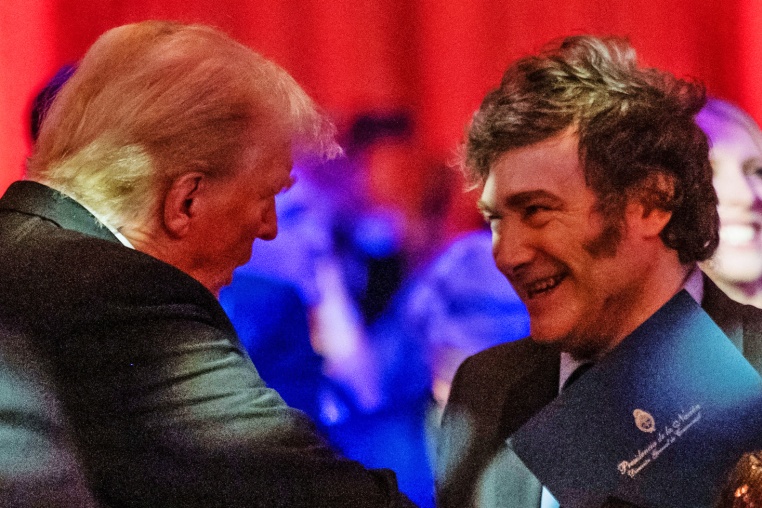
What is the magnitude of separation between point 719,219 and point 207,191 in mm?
813

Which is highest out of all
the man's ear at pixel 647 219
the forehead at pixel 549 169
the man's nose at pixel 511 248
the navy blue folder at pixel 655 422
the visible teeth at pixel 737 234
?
the forehead at pixel 549 169

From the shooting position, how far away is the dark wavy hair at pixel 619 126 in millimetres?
A: 1294

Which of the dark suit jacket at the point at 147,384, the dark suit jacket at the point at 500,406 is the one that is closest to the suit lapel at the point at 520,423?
the dark suit jacket at the point at 500,406

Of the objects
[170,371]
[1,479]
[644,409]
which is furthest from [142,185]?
[644,409]

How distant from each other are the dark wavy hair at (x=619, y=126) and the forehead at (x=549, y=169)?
12mm

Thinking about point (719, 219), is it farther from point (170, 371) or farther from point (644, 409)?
point (170, 371)

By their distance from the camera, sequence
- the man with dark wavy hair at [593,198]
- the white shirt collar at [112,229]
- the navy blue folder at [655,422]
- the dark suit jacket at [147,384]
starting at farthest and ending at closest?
the man with dark wavy hair at [593,198] < the navy blue folder at [655,422] < the white shirt collar at [112,229] < the dark suit jacket at [147,384]

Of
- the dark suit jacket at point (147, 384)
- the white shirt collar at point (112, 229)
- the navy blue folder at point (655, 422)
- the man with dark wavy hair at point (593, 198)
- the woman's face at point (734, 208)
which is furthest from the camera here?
the woman's face at point (734, 208)

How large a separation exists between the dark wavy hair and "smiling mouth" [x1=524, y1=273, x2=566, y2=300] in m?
0.10

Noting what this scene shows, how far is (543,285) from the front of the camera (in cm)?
132

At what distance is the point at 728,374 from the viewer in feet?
3.98

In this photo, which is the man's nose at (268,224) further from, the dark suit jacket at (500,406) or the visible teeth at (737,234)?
the visible teeth at (737,234)

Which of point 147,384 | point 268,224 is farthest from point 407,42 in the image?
point 147,384

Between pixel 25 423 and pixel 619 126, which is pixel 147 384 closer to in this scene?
pixel 25 423
